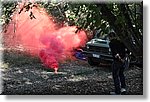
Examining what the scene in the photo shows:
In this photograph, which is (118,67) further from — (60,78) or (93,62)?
(60,78)

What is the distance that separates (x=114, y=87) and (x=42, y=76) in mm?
518

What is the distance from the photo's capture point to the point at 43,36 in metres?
2.40

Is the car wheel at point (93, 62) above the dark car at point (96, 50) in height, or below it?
below

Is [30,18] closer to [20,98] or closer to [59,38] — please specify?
Answer: [59,38]

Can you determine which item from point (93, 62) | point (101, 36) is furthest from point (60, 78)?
point (101, 36)

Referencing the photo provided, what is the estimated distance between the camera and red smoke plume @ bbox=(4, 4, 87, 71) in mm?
2395

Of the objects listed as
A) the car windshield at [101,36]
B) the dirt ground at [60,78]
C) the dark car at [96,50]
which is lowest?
the dirt ground at [60,78]

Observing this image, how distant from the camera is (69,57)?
240cm

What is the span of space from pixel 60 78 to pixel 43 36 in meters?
0.32

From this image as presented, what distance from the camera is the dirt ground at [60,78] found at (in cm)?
241

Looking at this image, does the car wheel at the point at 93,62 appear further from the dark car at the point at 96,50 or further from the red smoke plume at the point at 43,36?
the red smoke plume at the point at 43,36

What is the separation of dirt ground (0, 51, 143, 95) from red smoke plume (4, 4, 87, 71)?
0.06m

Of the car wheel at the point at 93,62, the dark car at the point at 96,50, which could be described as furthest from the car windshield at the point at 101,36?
the car wheel at the point at 93,62

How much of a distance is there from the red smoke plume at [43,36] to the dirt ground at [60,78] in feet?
0.21
